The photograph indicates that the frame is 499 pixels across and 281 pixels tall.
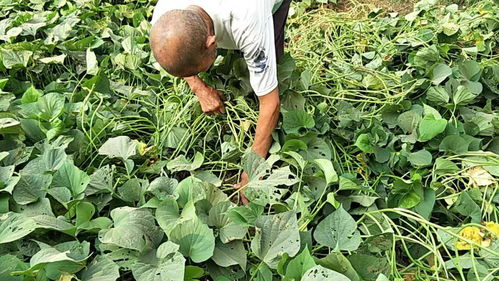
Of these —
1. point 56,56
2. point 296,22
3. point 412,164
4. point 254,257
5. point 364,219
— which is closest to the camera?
point 254,257

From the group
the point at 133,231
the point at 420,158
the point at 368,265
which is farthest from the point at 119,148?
the point at 420,158

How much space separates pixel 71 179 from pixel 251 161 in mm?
565

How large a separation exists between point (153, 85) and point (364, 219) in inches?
47.2

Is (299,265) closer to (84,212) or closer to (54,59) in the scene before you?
(84,212)

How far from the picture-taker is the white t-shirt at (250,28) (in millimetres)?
1495

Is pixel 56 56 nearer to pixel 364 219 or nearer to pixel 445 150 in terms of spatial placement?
pixel 364 219

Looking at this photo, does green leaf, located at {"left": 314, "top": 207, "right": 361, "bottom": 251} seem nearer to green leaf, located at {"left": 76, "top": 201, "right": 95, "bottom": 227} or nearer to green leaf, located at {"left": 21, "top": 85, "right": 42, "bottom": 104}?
green leaf, located at {"left": 76, "top": 201, "right": 95, "bottom": 227}

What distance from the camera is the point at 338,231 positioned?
135 centimetres

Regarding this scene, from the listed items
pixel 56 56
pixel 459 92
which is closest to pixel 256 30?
pixel 459 92

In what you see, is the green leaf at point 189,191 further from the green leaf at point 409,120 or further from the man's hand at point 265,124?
the green leaf at point 409,120

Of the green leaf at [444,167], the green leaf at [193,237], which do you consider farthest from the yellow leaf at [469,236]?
the green leaf at [193,237]

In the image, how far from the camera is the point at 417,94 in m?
2.07

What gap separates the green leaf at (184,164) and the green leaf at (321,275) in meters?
0.66

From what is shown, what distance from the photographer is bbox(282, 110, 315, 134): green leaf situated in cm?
175
